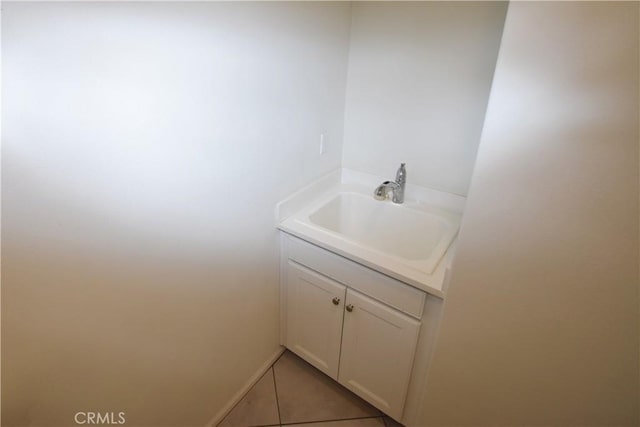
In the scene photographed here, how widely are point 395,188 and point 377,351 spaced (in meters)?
0.74

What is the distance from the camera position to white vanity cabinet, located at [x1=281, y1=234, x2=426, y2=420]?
1.27 metres

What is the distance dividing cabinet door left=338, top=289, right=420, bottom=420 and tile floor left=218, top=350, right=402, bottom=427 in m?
0.14

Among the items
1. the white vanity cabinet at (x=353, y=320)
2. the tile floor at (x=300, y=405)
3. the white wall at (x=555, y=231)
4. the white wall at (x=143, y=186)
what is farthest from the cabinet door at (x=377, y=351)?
the white wall at (x=143, y=186)

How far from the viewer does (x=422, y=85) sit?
1491 millimetres

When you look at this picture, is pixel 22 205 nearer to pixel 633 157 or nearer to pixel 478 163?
pixel 478 163

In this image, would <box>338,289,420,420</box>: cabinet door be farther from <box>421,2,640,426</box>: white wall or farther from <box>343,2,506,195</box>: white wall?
<box>343,2,506,195</box>: white wall

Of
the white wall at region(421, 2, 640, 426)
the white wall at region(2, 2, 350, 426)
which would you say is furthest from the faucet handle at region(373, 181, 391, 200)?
the white wall at region(421, 2, 640, 426)

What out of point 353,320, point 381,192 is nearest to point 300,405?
point 353,320

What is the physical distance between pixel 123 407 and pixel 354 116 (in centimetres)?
152

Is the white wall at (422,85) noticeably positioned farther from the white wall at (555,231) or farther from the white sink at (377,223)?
the white wall at (555,231)

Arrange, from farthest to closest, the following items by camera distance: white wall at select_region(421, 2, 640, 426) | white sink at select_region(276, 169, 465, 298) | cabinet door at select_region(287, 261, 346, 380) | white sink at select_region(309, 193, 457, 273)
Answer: white sink at select_region(309, 193, 457, 273) < cabinet door at select_region(287, 261, 346, 380) < white sink at select_region(276, 169, 465, 298) < white wall at select_region(421, 2, 640, 426)

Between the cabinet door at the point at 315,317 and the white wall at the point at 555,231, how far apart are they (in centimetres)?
51

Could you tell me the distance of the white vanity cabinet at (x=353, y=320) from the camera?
1271 mm

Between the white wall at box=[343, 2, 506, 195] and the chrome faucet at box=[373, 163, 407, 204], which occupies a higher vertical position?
the white wall at box=[343, 2, 506, 195]
